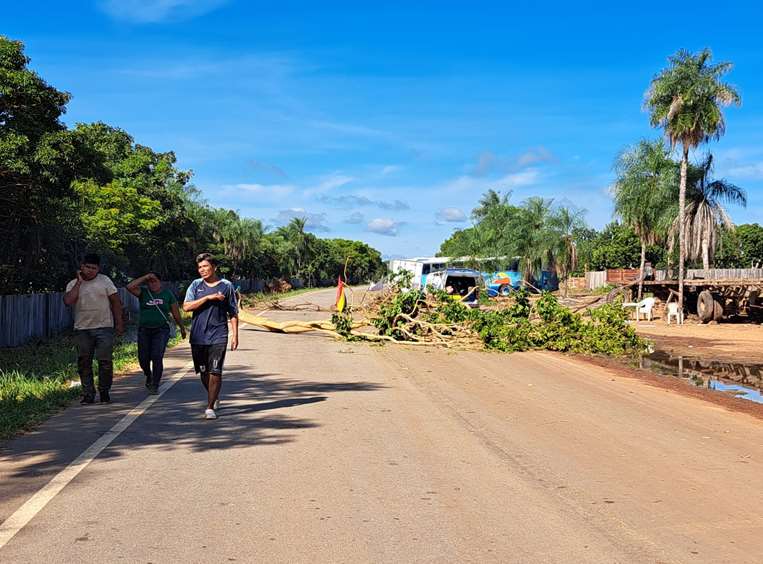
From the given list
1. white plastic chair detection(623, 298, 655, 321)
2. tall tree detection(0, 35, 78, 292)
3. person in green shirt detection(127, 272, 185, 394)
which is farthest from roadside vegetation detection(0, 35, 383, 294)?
white plastic chair detection(623, 298, 655, 321)

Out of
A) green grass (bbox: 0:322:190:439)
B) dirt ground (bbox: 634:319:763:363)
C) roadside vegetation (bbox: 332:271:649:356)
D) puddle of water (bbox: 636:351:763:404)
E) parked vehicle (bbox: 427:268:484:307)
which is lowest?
puddle of water (bbox: 636:351:763:404)

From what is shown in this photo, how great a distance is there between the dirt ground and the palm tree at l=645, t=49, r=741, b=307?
8.90ft

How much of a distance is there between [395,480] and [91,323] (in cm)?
532

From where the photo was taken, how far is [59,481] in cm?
611

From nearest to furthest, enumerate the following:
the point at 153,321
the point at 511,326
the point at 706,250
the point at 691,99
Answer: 1. the point at 153,321
2. the point at 511,326
3. the point at 691,99
4. the point at 706,250

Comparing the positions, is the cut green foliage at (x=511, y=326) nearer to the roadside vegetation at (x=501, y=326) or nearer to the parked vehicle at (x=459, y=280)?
the roadside vegetation at (x=501, y=326)

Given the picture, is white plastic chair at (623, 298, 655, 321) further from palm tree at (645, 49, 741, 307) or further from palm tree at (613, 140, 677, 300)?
palm tree at (613, 140, 677, 300)

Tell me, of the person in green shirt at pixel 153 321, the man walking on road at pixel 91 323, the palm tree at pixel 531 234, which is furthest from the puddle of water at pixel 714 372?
the palm tree at pixel 531 234

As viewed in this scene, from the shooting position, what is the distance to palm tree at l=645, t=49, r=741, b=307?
31.8 metres

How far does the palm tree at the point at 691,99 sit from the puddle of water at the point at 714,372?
14.0 meters

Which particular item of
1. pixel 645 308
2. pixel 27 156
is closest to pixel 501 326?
pixel 27 156

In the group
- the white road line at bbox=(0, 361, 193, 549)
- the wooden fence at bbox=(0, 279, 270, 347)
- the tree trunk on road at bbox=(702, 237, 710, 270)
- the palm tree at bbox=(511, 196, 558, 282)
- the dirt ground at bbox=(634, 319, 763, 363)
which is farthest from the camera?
the palm tree at bbox=(511, 196, 558, 282)

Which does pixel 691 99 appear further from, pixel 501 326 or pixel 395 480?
pixel 395 480

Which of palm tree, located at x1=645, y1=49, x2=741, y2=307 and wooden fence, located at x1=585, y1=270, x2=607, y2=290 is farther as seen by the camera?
wooden fence, located at x1=585, y1=270, x2=607, y2=290
